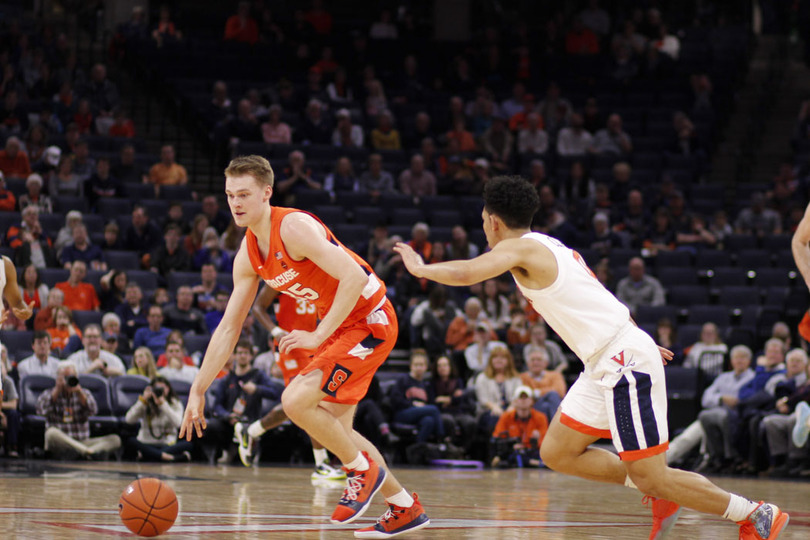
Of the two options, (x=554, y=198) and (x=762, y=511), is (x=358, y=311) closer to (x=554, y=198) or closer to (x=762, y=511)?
(x=762, y=511)

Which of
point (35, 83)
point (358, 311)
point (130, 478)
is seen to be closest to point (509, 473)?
point (130, 478)

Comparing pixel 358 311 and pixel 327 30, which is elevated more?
pixel 327 30

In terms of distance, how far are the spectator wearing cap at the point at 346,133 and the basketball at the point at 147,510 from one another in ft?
41.6

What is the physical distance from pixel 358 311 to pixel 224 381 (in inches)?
289

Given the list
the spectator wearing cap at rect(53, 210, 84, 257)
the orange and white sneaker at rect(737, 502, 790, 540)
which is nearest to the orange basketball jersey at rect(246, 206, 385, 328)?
the orange and white sneaker at rect(737, 502, 790, 540)

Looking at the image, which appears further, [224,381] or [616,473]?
[224,381]

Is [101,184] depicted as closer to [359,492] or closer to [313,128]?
[313,128]

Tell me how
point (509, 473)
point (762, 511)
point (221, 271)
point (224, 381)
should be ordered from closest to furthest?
point (762, 511), point (509, 473), point (224, 381), point (221, 271)

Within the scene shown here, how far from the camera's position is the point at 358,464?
5750 millimetres

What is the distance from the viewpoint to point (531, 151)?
18.7m

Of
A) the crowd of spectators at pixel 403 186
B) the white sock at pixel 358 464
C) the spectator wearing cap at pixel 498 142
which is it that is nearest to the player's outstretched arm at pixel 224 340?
the white sock at pixel 358 464

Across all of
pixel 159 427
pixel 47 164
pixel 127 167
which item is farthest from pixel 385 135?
pixel 159 427

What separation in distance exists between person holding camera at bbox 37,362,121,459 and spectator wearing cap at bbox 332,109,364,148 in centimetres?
683

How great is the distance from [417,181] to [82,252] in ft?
17.3
